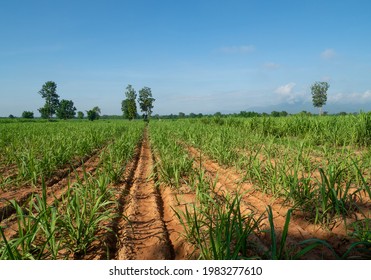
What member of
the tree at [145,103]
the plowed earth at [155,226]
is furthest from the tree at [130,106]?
the plowed earth at [155,226]

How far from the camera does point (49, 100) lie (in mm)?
69500

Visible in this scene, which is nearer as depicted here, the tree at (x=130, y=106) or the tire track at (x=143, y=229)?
the tire track at (x=143, y=229)

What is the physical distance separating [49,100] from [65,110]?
635 centimetres

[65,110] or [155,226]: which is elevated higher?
[65,110]

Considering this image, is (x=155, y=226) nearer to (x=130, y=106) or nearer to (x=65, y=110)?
(x=130, y=106)

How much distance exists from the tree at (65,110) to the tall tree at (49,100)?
6.33ft

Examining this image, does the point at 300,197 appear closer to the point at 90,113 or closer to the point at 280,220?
the point at 280,220

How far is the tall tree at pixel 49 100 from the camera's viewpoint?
68.6 m

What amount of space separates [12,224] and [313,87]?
2522 inches

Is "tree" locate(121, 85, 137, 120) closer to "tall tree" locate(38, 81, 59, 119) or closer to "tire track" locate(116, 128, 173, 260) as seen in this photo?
"tall tree" locate(38, 81, 59, 119)

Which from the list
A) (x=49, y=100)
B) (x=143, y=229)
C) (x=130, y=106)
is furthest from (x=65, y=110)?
(x=143, y=229)

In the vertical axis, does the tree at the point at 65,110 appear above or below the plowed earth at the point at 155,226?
above

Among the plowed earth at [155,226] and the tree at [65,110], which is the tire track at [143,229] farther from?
the tree at [65,110]

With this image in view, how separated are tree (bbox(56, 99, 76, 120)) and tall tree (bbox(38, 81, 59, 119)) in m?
1.93
